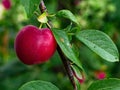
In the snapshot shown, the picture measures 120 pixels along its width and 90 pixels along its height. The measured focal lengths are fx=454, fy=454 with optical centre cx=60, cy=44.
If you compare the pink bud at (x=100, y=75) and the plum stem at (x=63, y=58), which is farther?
the pink bud at (x=100, y=75)

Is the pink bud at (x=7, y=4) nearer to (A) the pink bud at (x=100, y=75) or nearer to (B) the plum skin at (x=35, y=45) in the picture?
(A) the pink bud at (x=100, y=75)

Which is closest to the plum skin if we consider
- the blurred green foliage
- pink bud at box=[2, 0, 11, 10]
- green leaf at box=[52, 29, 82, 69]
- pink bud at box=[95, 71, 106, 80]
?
green leaf at box=[52, 29, 82, 69]

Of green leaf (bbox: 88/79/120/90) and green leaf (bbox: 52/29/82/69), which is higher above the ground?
green leaf (bbox: 52/29/82/69)

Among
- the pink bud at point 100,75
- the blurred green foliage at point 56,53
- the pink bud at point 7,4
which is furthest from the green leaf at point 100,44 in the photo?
the pink bud at point 7,4

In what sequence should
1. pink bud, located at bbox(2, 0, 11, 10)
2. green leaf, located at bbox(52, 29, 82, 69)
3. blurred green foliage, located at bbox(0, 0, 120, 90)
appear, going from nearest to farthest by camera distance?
green leaf, located at bbox(52, 29, 82, 69) → blurred green foliage, located at bbox(0, 0, 120, 90) → pink bud, located at bbox(2, 0, 11, 10)

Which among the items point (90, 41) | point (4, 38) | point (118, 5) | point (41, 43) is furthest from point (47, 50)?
point (118, 5)

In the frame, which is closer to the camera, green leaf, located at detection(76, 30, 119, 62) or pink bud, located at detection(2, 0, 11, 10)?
green leaf, located at detection(76, 30, 119, 62)

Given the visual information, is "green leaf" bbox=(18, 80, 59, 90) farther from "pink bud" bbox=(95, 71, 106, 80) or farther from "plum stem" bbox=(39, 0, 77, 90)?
"pink bud" bbox=(95, 71, 106, 80)

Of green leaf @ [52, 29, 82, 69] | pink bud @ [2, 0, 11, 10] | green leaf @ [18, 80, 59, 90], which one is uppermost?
green leaf @ [52, 29, 82, 69]

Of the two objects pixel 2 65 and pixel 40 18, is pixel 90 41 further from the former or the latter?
pixel 2 65
